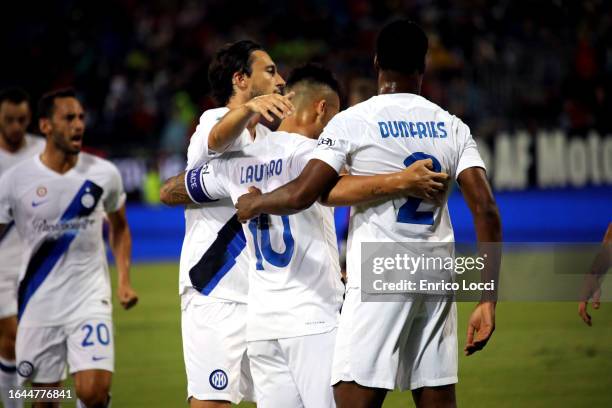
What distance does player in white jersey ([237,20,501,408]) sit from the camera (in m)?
4.25

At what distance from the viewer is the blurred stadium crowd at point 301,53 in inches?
661

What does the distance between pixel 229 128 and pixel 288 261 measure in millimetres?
675

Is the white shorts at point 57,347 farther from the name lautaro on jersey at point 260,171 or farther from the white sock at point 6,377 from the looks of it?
the name lautaro on jersey at point 260,171


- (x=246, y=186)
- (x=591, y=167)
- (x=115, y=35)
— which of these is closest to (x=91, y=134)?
(x=115, y=35)

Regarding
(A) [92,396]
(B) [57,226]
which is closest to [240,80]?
(B) [57,226]

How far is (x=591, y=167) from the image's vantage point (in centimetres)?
1579

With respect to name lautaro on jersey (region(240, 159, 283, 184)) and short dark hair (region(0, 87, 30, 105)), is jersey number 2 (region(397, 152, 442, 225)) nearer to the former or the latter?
name lautaro on jersey (region(240, 159, 283, 184))

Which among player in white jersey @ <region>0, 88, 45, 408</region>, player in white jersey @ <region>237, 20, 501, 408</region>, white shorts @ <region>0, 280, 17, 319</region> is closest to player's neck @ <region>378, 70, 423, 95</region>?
player in white jersey @ <region>237, 20, 501, 408</region>

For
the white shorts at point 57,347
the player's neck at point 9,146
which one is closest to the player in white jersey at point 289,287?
the white shorts at point 57,347

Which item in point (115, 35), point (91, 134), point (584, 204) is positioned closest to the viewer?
point (584, 204)

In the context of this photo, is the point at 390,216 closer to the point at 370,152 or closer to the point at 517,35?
the point at 370,152

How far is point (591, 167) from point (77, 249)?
11024 millimetres

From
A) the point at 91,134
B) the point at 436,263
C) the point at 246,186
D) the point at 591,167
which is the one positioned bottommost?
the point at 436,263

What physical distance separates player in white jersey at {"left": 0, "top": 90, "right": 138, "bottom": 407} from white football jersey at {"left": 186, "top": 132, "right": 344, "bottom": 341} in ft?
7.10
